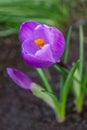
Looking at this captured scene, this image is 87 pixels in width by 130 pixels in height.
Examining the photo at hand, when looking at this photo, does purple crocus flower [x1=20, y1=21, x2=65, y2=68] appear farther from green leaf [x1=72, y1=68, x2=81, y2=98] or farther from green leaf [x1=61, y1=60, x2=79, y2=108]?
green leaf [x1=72, y1=68, x2=81, y2=98]

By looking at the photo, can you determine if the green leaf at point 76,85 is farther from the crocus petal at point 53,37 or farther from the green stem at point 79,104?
the crocus petal at point 53,37

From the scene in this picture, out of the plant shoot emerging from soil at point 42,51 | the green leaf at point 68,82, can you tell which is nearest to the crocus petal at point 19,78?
the plant shoot emerging from soil at point 42,51

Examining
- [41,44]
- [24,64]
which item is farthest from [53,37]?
[24,64]

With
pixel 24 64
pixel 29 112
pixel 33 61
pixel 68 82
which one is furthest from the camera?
pixel 24 64

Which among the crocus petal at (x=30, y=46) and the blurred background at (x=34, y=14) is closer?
the crocus petal at (x=30, y=46)

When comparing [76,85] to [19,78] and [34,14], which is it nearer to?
[19,78]

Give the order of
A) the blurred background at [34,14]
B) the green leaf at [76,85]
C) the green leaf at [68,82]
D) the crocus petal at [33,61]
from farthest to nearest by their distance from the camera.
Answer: the blurred background at [34,14], the green leaf at [76,85], the green leaf at [68,82], the crocus petal at [33,61]
